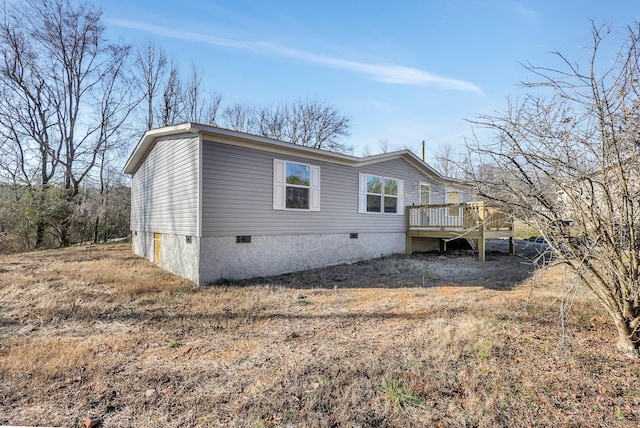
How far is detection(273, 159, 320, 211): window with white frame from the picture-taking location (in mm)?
7844

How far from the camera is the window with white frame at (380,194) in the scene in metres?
10.1

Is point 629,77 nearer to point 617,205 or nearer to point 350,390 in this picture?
point 617,205

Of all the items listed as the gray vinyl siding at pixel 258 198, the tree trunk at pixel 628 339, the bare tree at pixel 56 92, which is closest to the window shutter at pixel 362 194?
the gray vinyl siding at pixel 258 198

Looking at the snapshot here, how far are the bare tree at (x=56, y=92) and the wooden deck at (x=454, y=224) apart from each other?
18.0 metres

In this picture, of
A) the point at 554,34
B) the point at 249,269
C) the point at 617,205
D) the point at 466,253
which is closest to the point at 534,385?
the point at 617,205

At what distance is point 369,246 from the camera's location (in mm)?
10297

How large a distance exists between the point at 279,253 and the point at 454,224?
21.2 feet

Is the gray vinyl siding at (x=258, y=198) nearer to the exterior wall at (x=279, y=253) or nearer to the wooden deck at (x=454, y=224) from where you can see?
the exterior wall at (x=279, y=253)

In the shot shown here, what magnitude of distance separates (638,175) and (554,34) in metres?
1.74

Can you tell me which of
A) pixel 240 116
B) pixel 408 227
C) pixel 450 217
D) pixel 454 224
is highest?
pixel 240 116

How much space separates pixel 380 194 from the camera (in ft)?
35.0

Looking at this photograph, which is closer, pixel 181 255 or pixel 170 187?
pixel 181 255

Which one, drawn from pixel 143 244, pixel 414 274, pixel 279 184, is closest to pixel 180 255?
pixel 279 184

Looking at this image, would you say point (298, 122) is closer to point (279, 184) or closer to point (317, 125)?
point (317, 125)
